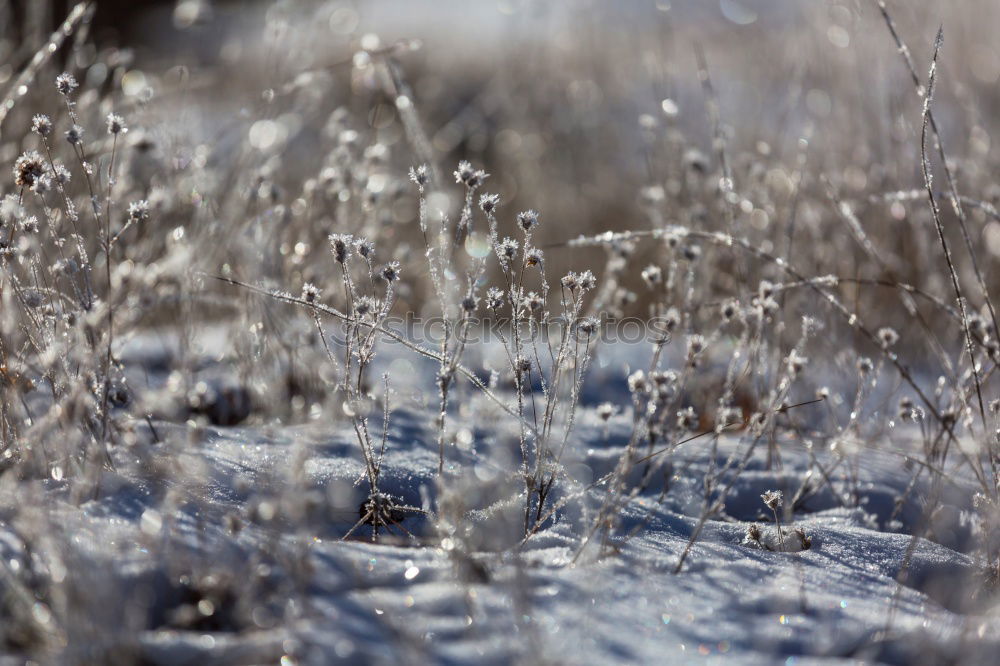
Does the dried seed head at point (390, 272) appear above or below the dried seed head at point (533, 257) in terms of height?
below

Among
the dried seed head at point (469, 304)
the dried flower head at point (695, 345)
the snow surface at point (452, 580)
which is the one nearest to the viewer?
the snow surface at point (452, 580)

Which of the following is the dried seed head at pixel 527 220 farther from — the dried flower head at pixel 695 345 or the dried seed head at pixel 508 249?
the dried flower head at pixel 695 345

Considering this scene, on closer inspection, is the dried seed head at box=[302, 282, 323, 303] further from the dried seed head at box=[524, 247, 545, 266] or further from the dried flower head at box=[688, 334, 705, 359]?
the dried flower head at box=[688, 334, 705, 359]

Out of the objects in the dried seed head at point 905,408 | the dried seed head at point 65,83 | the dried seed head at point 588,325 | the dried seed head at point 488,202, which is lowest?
the dried seed head at point 905,408

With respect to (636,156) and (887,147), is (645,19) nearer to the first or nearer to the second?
(636,156)

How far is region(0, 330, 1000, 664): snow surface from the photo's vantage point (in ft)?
4.17

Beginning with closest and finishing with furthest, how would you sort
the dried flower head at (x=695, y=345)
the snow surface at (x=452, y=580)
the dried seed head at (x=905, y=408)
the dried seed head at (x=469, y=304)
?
the snow surface at (x=452, y=580) < the dried seed head at (x=469, y=304) < the dried flower head at (x=695, y=345) < the dried seed head at (x=905, y=408)

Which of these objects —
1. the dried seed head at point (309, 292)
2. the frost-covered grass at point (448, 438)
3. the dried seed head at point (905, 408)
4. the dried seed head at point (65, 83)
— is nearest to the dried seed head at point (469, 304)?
the frost-covered grass at point (448, 438)

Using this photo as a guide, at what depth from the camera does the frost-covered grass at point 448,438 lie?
1.35 m

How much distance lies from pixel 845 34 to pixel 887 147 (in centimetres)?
66

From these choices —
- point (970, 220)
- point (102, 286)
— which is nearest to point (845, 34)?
point (970, 220)

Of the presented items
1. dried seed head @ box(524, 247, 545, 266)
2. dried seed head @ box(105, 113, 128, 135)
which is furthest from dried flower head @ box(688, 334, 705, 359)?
dried seed head @ box(105, 113, 128, 135)

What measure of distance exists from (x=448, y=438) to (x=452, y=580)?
2.61 feet

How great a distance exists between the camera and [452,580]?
1470 mm
